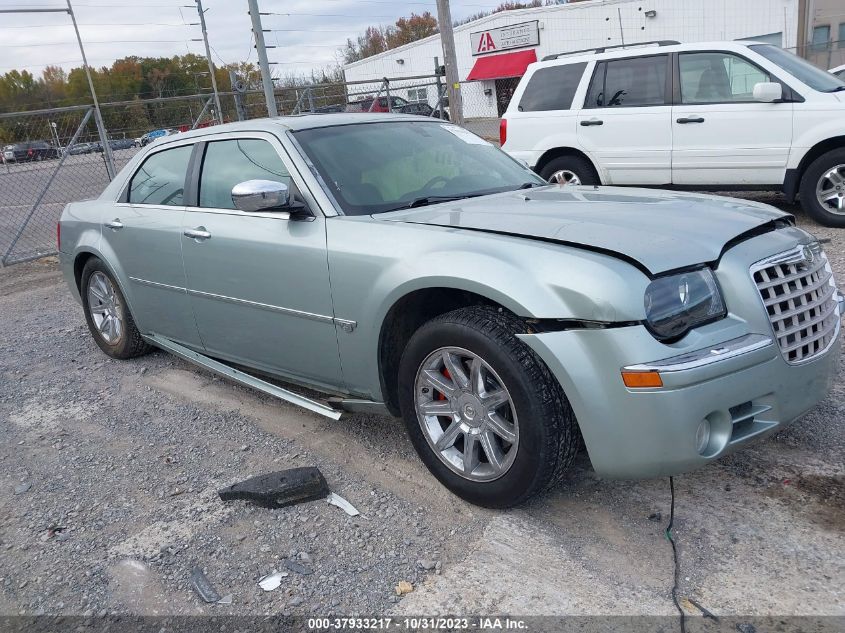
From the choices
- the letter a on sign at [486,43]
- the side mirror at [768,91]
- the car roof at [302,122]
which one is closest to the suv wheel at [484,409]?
the car roof at [302,122]

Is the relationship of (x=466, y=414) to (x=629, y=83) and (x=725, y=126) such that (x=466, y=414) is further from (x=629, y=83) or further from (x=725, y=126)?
(x=629, y=83)

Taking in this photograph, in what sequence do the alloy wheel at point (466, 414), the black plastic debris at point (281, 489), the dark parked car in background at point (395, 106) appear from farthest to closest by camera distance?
the dark parked car in background at point (395, 106)
the black plastic debris at point (281, 489)
the alloy wheel at point (466, 414)

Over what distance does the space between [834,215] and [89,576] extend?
7.32m

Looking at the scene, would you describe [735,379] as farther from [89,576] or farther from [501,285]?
[89,576]

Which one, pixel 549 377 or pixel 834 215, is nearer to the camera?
pixel 549 377

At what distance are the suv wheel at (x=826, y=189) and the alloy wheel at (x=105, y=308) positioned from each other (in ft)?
21.4

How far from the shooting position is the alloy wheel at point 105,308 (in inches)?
209

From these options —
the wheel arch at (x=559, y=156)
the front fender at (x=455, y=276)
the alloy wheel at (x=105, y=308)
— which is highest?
the front fender at (x=455, y=276)

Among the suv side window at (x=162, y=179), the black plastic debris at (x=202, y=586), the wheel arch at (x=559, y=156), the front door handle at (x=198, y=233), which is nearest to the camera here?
the black plastic debris at (x=202, y=586)

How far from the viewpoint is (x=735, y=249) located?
282 cm

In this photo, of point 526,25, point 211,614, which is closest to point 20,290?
point 211,614

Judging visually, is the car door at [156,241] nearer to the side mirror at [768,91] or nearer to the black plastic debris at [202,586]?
the black plastic debris at [202,586]

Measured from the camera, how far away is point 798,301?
285 cm

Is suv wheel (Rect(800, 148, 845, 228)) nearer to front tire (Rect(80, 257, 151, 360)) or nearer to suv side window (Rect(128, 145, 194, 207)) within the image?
suv side window (Rect(128, 145, 194, 207))
